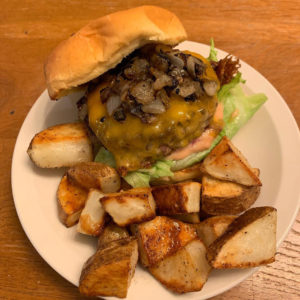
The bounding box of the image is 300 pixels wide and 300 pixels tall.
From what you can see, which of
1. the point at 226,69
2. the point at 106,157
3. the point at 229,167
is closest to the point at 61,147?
the point at 106,157

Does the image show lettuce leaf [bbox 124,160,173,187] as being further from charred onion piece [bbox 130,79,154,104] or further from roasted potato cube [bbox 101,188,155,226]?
charred onion piece [bbox 130,79,154,104]

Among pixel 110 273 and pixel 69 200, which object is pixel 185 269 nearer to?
pixel 110 273

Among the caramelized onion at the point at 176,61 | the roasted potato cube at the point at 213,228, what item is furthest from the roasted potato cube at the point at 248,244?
the caramelized onion at the point at 176,61

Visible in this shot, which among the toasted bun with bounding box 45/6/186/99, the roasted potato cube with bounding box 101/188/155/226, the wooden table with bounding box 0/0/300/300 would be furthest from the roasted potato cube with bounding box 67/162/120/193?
the wooden table with bounding box 0/0/300/300

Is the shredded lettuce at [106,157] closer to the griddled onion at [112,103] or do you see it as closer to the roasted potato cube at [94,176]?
the roasted potato cube at [94,176]

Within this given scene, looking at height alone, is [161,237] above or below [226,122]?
below

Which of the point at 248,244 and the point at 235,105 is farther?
the point at 235,105

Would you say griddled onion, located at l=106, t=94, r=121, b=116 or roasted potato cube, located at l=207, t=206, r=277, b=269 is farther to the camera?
griddled onion, located at l=106, t=94, r=121, b=116
